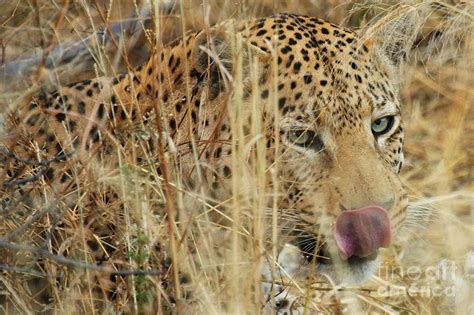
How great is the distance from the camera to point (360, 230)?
414cm

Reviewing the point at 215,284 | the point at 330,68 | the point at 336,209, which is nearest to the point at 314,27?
the point at 330,68

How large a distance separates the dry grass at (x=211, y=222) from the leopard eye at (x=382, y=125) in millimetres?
380

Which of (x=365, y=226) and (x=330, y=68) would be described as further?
(x=330, y=68)

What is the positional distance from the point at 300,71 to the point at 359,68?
307 mm

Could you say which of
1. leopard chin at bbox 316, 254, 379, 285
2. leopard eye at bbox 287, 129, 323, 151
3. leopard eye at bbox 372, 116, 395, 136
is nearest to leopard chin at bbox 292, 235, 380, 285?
leopard chin at bbox 316, 254, 379, 285

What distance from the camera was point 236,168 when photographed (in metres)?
3.33

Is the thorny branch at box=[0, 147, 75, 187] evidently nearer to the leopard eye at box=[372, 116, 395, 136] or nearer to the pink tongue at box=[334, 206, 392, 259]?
the pink tongue at box=[334, 206, 392, 259]

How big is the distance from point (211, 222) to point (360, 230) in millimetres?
745

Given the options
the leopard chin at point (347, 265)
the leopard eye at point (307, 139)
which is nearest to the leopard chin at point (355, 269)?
the leopard chin at point (347, 265)

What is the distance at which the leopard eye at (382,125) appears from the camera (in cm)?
465

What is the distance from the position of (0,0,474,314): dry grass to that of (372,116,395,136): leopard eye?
0.38 m

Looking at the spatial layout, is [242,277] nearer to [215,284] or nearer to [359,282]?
[215,284]

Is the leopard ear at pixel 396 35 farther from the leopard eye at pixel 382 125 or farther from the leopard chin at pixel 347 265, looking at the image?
the leopard chin at pixel 347 265

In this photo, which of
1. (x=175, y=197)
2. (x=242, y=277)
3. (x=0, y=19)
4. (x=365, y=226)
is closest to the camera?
(x=242, y=277)
